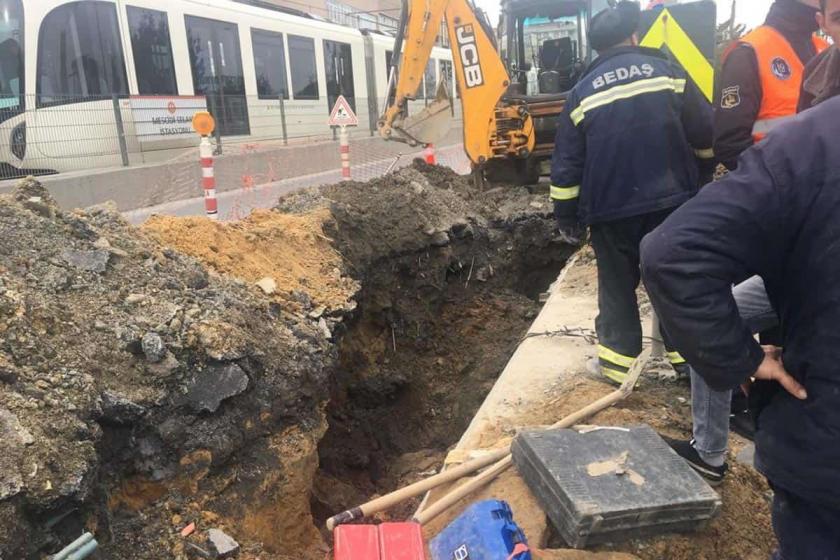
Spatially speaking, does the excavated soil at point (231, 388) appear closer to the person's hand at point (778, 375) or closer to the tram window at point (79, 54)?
the person's hand at point (778, 375)

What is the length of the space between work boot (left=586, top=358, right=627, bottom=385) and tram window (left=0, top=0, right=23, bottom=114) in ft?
30.0

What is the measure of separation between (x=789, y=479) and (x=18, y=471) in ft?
8.24

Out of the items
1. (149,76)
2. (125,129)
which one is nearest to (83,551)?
(125,129)

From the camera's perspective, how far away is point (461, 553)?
2309 mm

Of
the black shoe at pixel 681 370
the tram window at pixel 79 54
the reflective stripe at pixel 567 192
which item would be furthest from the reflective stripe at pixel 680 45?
the tram window at pixel 79 54

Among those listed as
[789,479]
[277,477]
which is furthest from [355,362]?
[789,479]

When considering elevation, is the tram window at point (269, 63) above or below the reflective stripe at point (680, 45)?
above

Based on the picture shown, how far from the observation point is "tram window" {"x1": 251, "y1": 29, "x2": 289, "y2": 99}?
44.7 feet

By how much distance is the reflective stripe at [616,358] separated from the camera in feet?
12.3

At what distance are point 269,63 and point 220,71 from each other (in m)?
1.46

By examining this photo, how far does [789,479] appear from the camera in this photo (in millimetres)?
1617

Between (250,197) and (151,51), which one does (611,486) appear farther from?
(151,51)

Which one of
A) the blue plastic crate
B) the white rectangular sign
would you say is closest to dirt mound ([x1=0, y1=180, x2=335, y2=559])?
the blue plastic crate

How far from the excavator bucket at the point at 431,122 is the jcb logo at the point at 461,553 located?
23.5 ft
